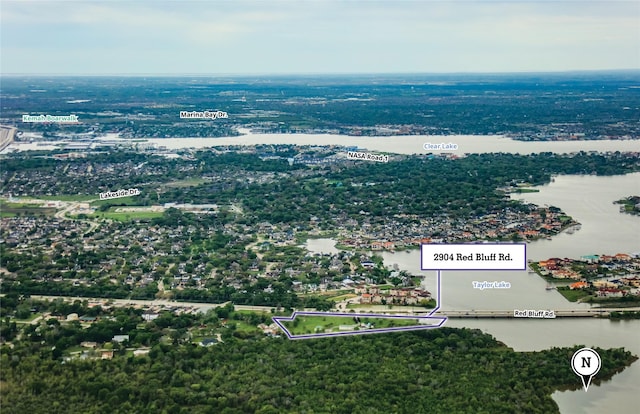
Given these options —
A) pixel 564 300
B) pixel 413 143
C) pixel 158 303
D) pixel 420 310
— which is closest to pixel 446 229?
pixel 564 300

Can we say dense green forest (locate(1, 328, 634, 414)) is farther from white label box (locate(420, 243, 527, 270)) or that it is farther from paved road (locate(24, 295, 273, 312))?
paved road (locate(24, 295, 273, 312))

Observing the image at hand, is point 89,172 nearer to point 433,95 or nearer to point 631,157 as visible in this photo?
point 631,157

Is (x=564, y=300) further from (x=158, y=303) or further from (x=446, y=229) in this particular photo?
(x=158, y=303)

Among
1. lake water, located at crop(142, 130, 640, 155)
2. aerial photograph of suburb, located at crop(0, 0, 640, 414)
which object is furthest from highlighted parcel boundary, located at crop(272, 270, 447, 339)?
lake water, located at crop(142, 130, 640, 155)

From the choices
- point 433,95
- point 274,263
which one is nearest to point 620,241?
point 274,263

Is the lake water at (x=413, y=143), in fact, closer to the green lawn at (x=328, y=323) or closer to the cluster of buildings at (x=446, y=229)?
the cluster of buildings at (x=446, y=229)

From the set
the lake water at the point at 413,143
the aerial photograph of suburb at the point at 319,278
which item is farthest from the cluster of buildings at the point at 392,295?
the lake water at the point at 413,143
